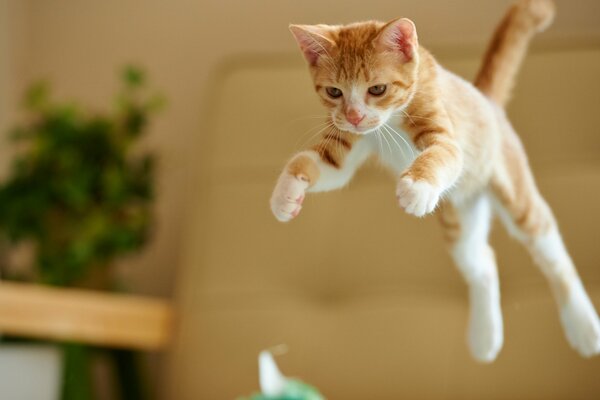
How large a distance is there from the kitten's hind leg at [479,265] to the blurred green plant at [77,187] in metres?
1.18

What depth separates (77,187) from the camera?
4.85 ft

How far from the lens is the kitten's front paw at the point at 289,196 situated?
1.04 ft

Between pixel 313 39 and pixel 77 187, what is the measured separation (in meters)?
1.26

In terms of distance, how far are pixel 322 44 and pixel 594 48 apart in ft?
0.63

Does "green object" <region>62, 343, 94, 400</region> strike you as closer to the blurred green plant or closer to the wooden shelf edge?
the wooden shelf edge

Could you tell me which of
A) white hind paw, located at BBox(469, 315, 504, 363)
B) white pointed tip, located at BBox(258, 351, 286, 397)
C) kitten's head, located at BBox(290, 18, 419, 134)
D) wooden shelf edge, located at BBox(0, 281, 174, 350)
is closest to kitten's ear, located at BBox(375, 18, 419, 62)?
kitten's head, located at BBox(290, 18, 419, 134)

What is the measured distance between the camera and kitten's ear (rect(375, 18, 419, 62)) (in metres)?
0.30

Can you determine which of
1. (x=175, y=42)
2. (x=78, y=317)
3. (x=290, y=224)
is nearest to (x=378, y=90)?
(x=175, y=42)

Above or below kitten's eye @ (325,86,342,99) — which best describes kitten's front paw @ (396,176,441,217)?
below

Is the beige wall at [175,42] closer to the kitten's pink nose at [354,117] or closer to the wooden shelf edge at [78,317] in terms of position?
the kitten's pink nose at [354,117]

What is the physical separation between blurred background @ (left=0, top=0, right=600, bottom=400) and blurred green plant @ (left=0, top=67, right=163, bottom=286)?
0.06 metres

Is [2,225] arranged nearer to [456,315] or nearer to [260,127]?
[260,127]

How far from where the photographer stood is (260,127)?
94 cm

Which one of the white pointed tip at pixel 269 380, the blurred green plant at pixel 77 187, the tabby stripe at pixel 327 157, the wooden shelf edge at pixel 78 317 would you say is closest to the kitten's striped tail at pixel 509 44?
the tabby stripe at pixel 327 157
